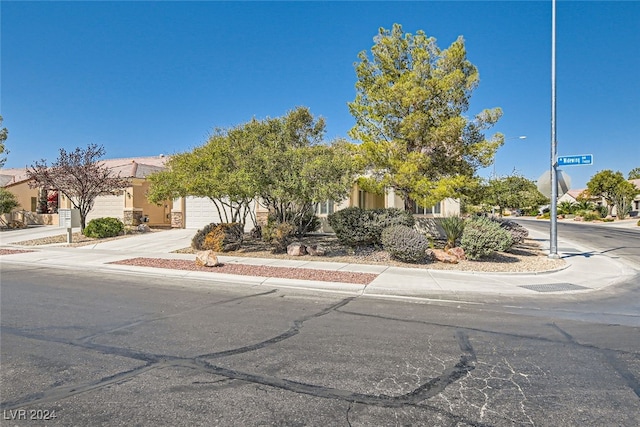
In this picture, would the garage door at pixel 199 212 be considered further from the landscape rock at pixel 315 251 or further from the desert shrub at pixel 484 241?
the desert shrub at pixel 484 241

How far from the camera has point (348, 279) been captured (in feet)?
33.2

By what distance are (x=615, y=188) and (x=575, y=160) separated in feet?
137

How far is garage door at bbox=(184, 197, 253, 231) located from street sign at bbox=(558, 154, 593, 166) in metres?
18.2

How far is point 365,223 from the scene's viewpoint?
47.0ft

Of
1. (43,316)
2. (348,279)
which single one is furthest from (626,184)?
(43,316)

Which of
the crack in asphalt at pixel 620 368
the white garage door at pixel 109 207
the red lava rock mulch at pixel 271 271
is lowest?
the crack in asphalt at pixel 620 368

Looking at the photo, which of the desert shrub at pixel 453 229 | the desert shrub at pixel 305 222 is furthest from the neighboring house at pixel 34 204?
the desert shrub at pixel 453 229

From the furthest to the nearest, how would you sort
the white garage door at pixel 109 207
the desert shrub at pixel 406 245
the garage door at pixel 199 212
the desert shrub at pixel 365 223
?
the white garage door at pixel 109 207 → the garage door at pixel 199 212 → the desert shrub at pixel 365 223 → the desert shrub at pixel 406 245

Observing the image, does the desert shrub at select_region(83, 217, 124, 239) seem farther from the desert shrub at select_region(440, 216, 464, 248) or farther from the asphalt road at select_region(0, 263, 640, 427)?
the desert shrub at select_region(440, 216, 464, 248)

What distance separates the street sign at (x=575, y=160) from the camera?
13.0 meters

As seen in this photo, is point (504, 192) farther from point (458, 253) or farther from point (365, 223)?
point (365, 223)

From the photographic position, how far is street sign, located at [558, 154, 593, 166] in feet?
42.5

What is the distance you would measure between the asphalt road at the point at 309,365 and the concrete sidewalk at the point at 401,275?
1663 millimetres

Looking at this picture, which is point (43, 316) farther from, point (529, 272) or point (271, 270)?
point (529, 272)
